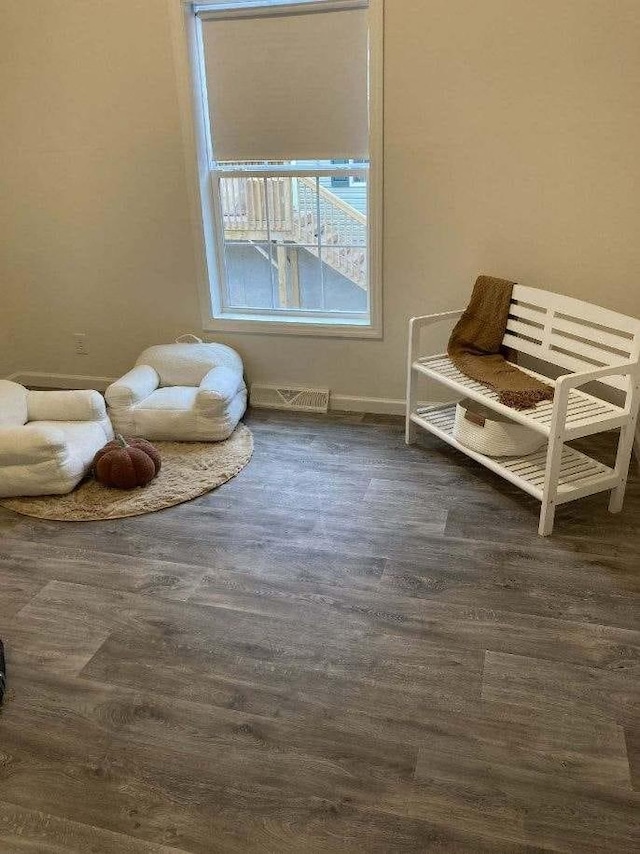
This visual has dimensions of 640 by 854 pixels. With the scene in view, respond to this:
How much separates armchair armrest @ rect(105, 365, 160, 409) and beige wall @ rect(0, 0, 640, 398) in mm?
485

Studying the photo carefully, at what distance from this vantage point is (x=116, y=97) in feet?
11.5

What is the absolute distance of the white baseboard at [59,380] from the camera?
13.8 ft

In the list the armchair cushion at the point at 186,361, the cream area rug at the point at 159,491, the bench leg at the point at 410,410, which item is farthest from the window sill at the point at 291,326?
the cream area rug at the point at 159,491

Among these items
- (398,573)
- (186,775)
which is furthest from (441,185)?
(186,775)

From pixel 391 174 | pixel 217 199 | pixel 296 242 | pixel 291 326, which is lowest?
pixel 291 326

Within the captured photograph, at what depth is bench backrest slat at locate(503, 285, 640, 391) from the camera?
8.74ft

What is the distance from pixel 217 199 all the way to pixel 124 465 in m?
1.59

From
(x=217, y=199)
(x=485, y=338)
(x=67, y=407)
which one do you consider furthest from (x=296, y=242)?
(x=67, y=407)

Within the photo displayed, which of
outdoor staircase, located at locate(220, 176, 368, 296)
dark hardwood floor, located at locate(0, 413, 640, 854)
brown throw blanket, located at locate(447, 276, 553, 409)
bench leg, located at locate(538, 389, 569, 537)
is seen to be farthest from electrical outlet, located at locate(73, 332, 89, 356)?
bench leg, located at locate(538, 389, 569, 537)

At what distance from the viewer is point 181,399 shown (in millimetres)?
3451

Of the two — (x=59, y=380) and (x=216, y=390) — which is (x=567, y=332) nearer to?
(x=216, y=390)

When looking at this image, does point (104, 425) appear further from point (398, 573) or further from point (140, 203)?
point (398, 573)

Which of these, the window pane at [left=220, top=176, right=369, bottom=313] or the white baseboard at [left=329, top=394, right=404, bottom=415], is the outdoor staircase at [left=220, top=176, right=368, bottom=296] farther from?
the white baseboard at [left=329, top=394, right=404, bottom=415]

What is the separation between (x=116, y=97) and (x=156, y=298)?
104 centimetres
